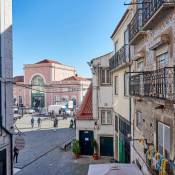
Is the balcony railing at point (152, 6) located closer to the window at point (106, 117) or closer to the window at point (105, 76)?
the window at point (105, 76)

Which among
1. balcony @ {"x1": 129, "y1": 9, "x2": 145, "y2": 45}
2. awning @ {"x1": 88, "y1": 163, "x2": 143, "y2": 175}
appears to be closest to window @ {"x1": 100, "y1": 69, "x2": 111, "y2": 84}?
balcony @ {"x1": 129, "y1": 9, "x2": 145, "y2": 45}

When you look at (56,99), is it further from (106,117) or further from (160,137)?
(160,137)

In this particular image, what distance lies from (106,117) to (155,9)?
16599 mm

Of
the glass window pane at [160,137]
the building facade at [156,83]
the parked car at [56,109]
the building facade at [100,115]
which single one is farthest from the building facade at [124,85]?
the parked car at [56,109]

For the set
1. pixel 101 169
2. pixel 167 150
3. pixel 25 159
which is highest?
pixel 167 150

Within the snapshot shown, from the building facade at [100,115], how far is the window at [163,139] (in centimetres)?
1431

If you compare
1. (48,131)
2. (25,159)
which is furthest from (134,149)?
(48,131)

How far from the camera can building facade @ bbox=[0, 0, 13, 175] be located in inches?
495

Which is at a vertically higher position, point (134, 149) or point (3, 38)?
point (3, 38)

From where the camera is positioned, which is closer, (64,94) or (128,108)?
(128,108)

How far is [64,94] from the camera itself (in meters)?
61.7

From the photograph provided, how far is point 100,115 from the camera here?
2444cm

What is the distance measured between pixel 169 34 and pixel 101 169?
5478 millimetres

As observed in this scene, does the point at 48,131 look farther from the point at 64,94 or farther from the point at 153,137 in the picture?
the point at 153,137
